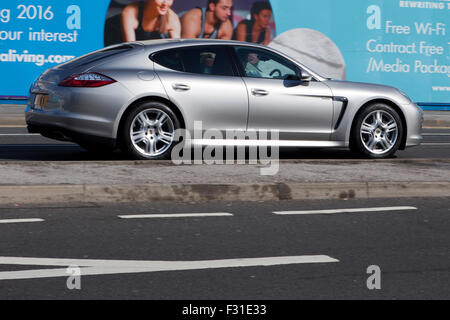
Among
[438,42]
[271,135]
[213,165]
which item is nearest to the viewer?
[213,165]

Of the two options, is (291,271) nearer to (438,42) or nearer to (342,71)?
(342,71)

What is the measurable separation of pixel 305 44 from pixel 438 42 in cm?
407

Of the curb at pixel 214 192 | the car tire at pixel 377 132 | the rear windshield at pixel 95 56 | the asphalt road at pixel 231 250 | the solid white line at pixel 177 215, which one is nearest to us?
the asphalt road at pixel 231 250

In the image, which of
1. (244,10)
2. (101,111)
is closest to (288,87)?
(101,111)

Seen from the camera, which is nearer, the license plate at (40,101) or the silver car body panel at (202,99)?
the silver car body panel at (202,99)

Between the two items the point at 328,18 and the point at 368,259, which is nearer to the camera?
the point at 368,259

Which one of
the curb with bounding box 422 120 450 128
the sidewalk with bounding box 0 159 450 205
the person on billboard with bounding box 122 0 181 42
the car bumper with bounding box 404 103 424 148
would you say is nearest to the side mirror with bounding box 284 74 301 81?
the sidewalk with bounding box 0 159 450 205

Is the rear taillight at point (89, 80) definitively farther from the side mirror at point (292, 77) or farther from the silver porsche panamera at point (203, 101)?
the side mirror at point (292, 77)

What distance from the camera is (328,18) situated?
77.7 ft

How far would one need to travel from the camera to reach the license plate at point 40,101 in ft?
32.1

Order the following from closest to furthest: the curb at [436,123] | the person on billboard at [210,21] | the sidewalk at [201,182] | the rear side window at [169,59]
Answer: the sidewalk at [201,182], the rear side window at [169,59], the curb at [436,123], the person on billboard at [210,21]

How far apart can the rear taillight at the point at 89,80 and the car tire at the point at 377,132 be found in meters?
3.04

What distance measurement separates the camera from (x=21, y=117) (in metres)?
17.8

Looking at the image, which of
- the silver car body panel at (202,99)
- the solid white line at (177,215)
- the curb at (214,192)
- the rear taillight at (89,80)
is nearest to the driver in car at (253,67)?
the silver car body panel at (202,99)
